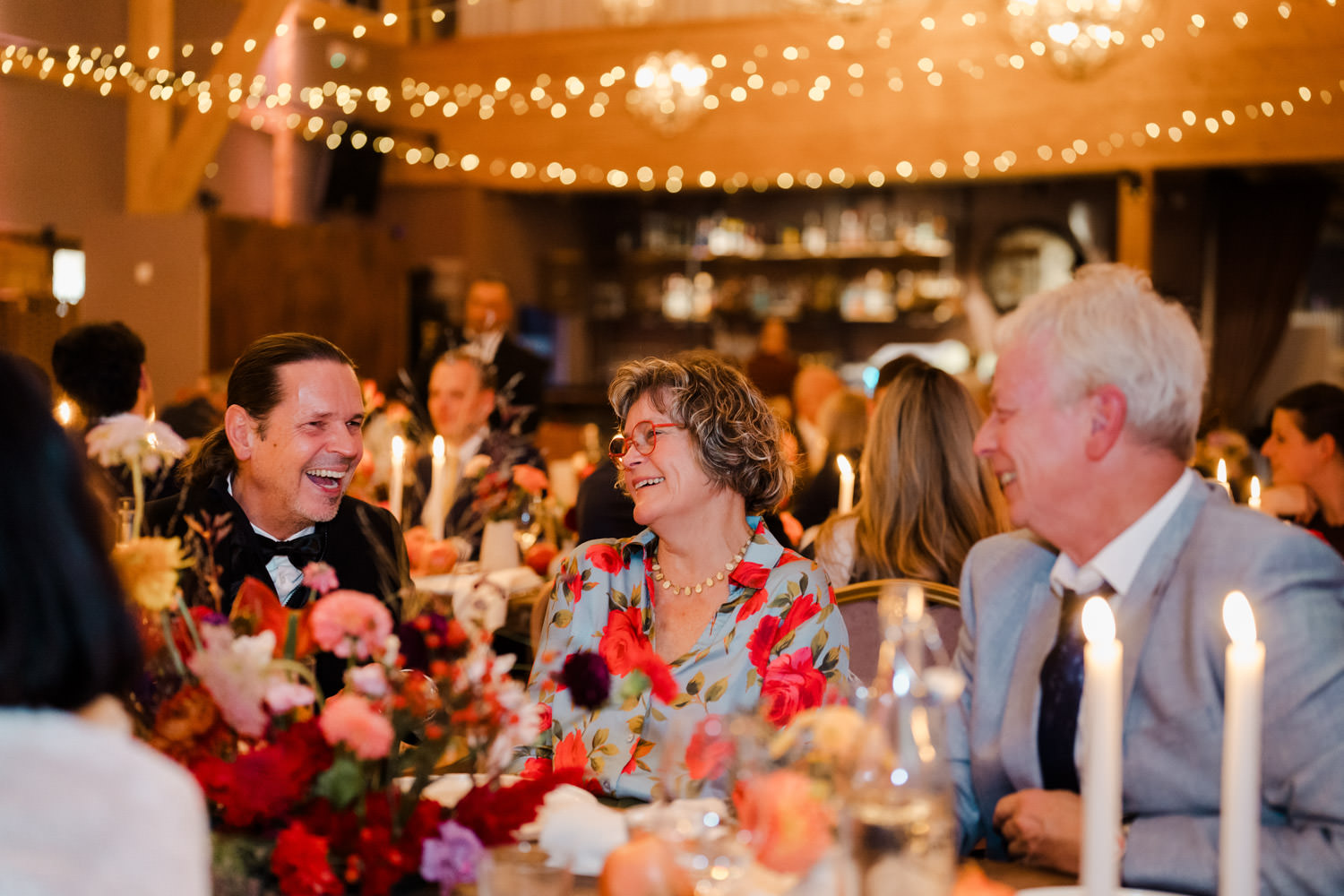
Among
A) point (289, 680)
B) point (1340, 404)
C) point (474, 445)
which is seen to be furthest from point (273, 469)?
point (1340, 404)

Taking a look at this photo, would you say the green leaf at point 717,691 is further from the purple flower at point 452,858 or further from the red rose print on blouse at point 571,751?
the purple flower at point 452,858

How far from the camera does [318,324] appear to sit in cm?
925

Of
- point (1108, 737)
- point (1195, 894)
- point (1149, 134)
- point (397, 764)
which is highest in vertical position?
point (1149, 134)

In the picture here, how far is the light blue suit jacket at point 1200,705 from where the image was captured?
1493mm

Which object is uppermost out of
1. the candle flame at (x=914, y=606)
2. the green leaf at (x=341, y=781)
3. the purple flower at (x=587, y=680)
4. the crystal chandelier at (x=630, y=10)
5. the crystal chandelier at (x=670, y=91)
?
the crystal chandelier at (x=630, y=10)

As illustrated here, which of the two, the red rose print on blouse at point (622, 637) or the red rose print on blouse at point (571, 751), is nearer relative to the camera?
the red rose print on blouse at point (571, 751)

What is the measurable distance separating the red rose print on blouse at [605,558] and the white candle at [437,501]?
54.9 inches

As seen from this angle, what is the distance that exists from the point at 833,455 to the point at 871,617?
6.89ft

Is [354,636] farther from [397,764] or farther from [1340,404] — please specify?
[1340,404]

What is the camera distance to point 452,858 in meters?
1.34

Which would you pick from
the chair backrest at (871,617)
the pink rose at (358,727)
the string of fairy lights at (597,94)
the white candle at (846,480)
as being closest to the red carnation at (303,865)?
the pink rose at (358,727)

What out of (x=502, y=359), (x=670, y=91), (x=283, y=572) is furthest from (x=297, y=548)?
(x=670, y=91)

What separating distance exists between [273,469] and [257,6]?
6111mm

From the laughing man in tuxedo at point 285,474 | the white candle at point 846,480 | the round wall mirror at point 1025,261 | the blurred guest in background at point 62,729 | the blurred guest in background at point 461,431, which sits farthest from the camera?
the round wall mirror at point 1025,261
